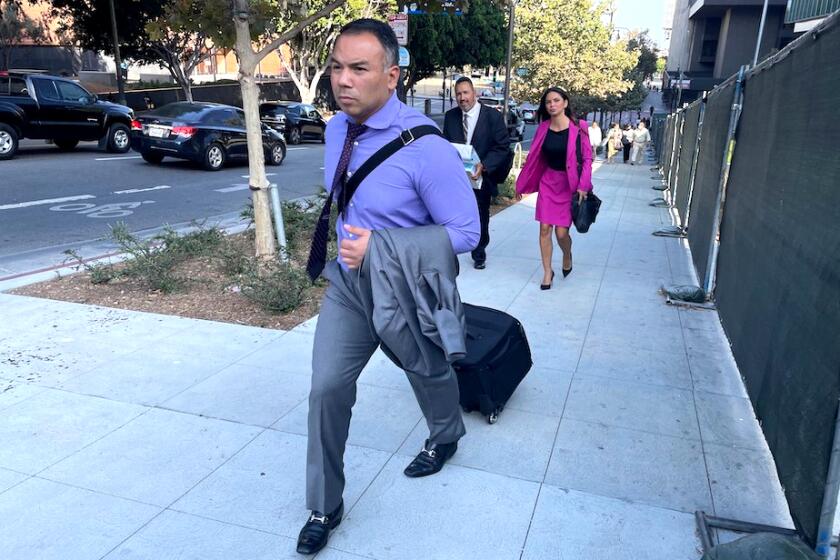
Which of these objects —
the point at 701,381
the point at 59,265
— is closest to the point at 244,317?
the point at 59,265

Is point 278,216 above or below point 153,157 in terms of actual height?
above

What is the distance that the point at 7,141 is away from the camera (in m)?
15.1

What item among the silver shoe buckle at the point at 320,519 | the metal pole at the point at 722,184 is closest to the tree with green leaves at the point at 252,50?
the metal pole at the point at 722,184

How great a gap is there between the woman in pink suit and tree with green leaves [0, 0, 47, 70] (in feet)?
107

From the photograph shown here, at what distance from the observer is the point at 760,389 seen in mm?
3439

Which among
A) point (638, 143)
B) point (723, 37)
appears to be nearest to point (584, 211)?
point (638, 143)

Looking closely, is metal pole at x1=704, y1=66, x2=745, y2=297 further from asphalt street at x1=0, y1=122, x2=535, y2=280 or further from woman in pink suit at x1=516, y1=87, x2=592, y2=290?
asphalt street at x1=0, y1=122, x2=535, y2=280

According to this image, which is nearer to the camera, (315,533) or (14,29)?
(315,533)

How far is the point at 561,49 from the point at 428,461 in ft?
93.1

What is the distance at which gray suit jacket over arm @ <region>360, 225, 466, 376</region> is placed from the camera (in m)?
2.32

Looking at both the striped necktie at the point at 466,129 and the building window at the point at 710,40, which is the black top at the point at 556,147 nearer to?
the striped necktie at the point at 466,129

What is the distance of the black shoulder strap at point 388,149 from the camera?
7.85 feet

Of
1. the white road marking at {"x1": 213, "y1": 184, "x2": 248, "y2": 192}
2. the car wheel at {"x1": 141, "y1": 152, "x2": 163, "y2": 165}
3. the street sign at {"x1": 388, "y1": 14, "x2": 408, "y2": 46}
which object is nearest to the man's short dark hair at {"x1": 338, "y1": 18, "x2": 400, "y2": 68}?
the street sign at {"x1": 388, "y1": 14, "x2": 408, "y2": 46}

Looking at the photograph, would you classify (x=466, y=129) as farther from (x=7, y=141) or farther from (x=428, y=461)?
(x=7, y=141)
